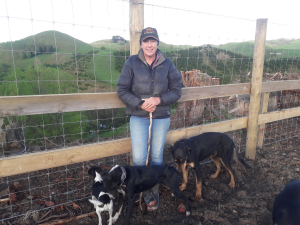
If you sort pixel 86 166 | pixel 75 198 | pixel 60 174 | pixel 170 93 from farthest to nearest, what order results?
pixel 86 166 < pixel 60 174 < pixel 75 198 < pixel 170 93

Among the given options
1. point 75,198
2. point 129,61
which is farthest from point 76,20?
point 75,198

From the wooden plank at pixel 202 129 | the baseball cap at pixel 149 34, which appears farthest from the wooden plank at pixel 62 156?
the baseball cap at pixel 149 34

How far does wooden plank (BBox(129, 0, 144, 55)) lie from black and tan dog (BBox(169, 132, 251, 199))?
67.9 inches

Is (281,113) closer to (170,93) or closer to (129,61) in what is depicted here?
(170,93)

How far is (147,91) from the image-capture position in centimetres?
315

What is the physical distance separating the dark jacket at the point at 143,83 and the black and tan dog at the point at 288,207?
6.25 feet

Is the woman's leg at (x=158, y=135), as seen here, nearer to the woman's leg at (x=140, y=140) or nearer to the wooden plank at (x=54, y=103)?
the woman's leg at (x=140, y=140)

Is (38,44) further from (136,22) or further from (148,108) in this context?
(148,108)

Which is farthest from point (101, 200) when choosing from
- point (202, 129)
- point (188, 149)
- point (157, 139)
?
point (202, 129)

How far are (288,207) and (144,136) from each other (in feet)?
6.62

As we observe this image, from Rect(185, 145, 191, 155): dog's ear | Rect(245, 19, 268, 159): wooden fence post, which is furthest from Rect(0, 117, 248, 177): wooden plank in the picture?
Rect(245, 19, 268, 159): wooden fence post

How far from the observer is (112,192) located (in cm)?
284

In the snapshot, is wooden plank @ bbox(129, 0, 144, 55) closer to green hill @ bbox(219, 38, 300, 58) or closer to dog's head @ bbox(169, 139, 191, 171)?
dog's head @ bbox(169, 139, 191, 171)

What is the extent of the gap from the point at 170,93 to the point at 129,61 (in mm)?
756
